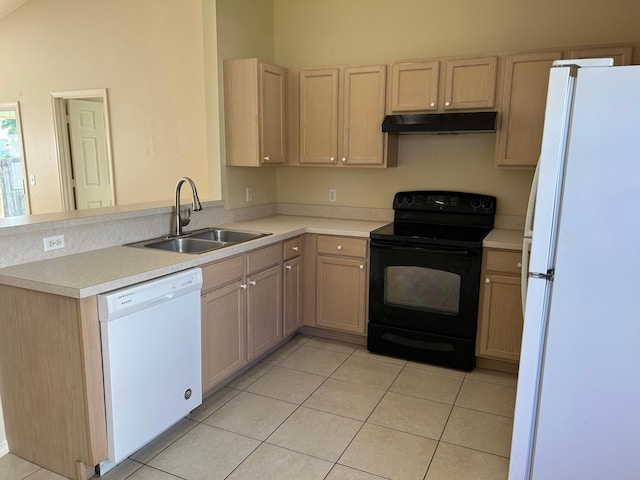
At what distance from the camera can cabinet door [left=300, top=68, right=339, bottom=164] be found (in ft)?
12.1

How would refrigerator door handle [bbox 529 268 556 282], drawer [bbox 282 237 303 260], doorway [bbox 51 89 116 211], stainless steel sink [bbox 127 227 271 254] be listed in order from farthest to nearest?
1. doorway [bbox 51 89 116 211]
2. drawer [bbox 282 237 303 260]
3. stainless steel sink [bbox 127 227 271 254]
4. refrigerator door handle [bbox 529 268 556 282]

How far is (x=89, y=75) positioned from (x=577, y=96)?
433 centimetres

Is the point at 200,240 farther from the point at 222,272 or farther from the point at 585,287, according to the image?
the point at 585,287

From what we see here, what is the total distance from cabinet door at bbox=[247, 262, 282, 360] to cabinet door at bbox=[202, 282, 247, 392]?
92 millimetres

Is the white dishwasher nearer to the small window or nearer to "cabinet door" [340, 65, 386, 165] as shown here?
"cabinet door" [340, 65, 386, 165]

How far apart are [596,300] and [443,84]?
2033mm

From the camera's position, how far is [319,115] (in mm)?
3758

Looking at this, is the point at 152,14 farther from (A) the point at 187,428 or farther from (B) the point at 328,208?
(A) the point at 187,428

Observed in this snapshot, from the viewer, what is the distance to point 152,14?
13.0 ft

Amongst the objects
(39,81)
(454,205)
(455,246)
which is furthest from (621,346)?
(39,81)

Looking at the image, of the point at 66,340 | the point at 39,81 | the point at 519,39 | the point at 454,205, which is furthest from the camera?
the point at 39,81

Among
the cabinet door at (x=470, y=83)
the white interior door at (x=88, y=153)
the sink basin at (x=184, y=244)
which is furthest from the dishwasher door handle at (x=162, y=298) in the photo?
the white interior door at (x=88, y=153)

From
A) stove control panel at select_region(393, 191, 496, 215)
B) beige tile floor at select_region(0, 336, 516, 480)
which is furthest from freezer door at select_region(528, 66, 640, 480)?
stove control panel at select_region(393, 191, 496, 215)

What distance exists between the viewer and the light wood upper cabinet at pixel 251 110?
3.45m
